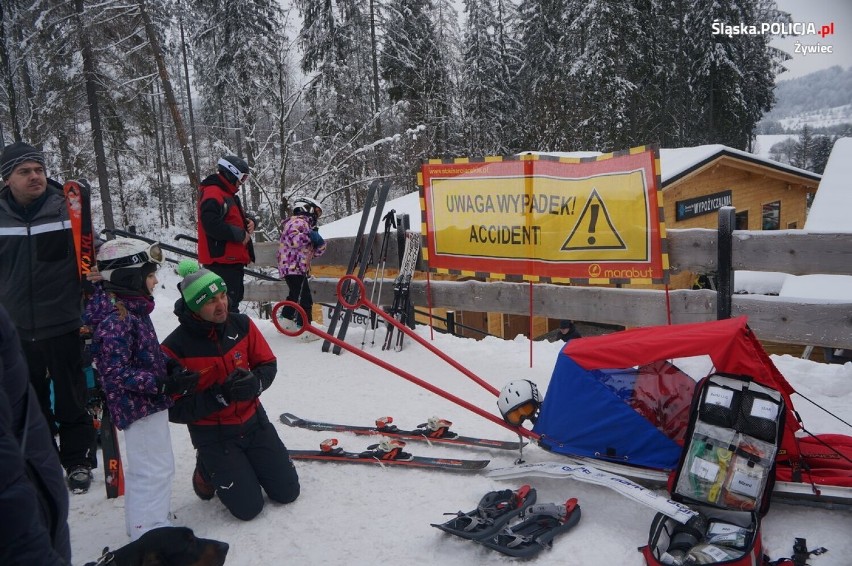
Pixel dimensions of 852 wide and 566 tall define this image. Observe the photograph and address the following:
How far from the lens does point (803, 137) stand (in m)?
49.8

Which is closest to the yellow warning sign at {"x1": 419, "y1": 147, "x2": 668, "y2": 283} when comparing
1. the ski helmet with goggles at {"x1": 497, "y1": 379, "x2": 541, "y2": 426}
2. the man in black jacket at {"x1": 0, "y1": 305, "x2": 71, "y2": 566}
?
the ski helmet with goggles at {"x1": 497, "y1": 379, "x2": 541, "y2": 426}

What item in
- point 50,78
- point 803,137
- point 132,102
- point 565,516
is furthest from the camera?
point 803,137

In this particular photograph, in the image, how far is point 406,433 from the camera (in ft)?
15.4

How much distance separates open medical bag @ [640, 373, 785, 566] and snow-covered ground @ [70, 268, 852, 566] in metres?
0.21

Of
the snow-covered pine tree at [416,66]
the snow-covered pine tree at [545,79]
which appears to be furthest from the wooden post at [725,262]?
the snow-covered pine tree at [416,66]

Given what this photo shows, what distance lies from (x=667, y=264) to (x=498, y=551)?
3551 mm

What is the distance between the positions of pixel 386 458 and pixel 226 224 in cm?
313

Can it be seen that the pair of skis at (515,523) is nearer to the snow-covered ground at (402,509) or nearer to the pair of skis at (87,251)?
the snow-covered ground at (402,509)

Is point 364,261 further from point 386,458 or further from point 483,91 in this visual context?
point 483,91

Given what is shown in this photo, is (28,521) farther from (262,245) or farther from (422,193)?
(262,245)

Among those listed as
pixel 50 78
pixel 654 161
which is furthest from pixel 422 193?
pixel 50 78

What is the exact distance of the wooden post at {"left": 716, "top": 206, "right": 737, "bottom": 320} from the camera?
208 inches

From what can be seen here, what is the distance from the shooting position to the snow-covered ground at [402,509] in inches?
121

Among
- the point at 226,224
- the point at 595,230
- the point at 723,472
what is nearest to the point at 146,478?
the point at 723,472
